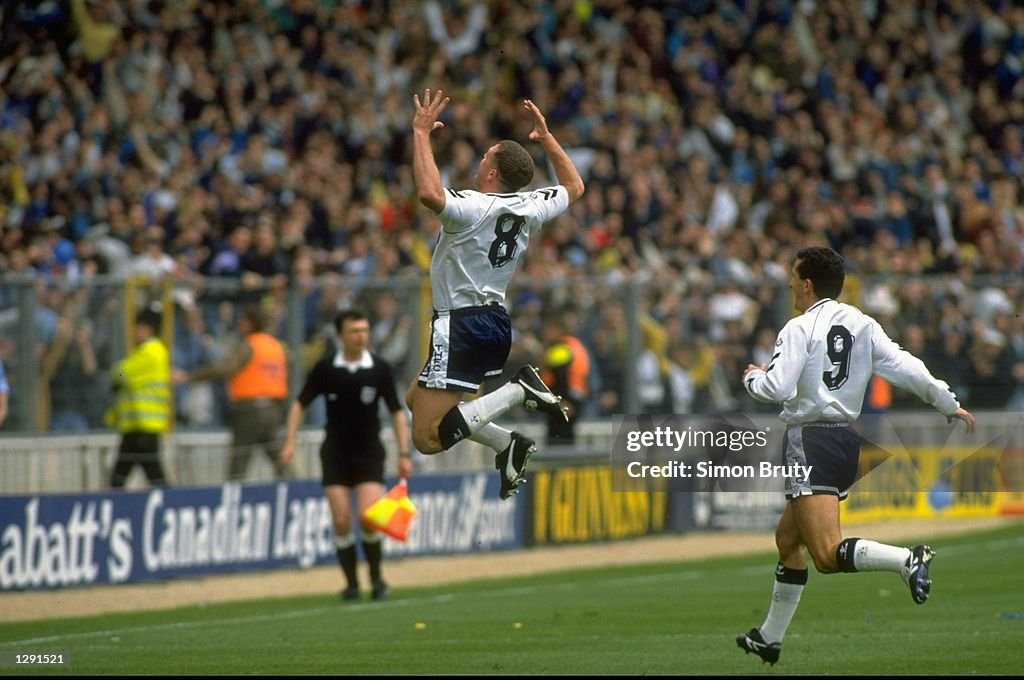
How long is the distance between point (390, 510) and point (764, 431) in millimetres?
8324

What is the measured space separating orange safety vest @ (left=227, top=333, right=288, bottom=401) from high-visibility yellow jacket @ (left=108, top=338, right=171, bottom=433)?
0.97 m

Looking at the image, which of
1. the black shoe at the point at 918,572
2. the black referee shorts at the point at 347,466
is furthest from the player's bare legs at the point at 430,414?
the black referee shorts at the point at 347,466

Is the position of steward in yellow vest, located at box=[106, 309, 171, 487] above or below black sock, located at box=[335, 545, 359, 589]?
above

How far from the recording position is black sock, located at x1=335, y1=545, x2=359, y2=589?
1556cm

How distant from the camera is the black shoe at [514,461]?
1067cm

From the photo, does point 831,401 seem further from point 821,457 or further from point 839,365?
→ point 821,457

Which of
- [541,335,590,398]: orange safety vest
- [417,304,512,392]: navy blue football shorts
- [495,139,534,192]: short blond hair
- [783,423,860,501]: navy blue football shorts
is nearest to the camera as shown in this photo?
[783,423,860,501]: navy blue football shorts

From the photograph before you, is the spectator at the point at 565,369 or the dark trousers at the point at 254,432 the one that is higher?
the spectator at the point at 565,369

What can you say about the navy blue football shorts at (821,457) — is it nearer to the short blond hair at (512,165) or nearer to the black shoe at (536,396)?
the black shoe at (536,396)

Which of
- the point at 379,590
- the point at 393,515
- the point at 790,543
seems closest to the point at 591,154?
the point at 379,590

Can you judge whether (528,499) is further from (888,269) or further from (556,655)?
(556,655)

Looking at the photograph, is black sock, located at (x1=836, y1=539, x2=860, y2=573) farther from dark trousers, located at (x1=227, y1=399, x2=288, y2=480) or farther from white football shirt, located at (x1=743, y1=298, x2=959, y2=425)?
dark trousers, located at (x1=227, y1=399, x2=288, y2=480)

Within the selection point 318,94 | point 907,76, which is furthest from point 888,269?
point 318,94

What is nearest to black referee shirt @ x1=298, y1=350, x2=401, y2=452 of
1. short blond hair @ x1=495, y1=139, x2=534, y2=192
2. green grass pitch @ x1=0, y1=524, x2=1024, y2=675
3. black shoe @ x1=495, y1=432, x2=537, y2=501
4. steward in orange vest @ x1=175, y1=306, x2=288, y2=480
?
green grass pitch @ x1=0, y1=524, x2=1024, y2=675
